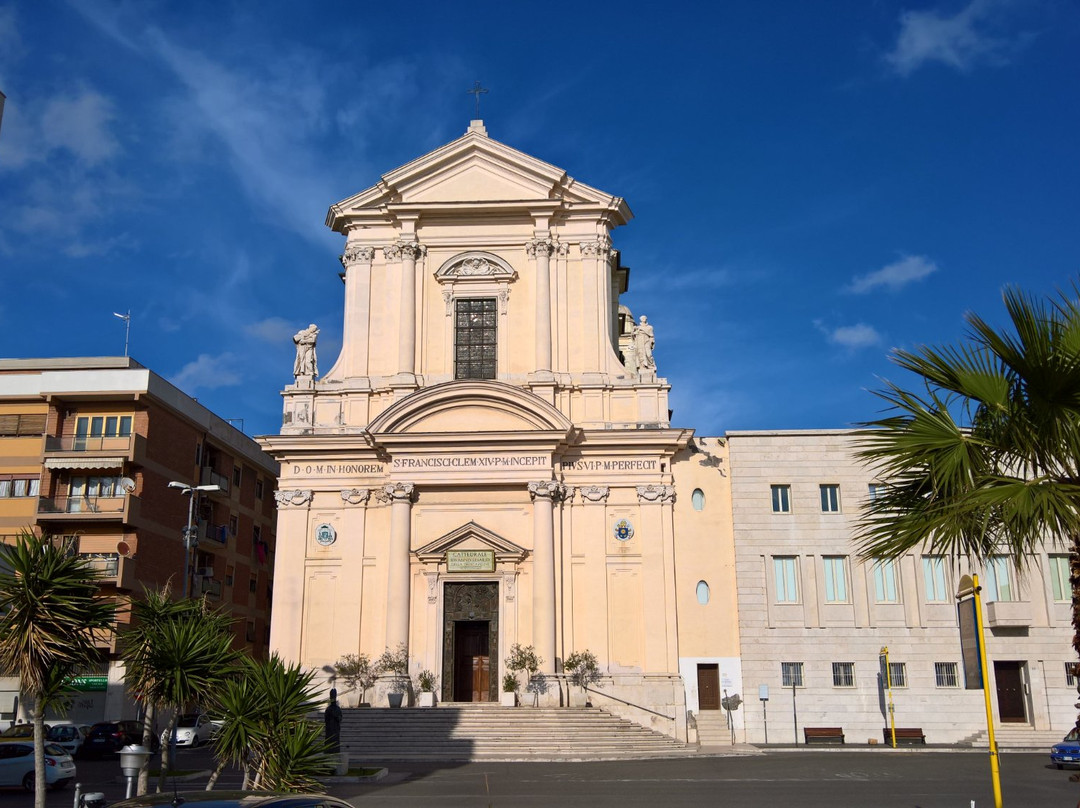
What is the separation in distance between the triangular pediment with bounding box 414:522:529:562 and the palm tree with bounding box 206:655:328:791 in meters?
16.4

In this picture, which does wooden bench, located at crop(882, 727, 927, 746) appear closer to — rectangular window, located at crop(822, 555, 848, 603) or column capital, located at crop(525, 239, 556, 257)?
rectangular window, located at crop(822, 555, 848, 603)

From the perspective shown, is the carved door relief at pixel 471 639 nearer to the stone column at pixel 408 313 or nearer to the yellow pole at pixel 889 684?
the stone column at pixel 408 313

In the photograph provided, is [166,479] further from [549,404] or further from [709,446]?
[709,446]

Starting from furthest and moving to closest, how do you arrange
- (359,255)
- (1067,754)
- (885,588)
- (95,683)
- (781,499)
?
(95,683) < (359,255) < (781,499) < (885,588) < (1067,754)

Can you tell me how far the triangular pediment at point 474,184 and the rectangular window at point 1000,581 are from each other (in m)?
17.1

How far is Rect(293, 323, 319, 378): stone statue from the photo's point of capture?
118ft

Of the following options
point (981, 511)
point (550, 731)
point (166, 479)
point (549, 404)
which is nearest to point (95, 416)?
point (166, 479)

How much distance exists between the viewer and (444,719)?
2906 centimetres

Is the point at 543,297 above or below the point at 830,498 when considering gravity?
above

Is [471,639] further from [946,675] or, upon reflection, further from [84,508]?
[84,508]

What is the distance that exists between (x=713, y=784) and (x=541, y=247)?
2040 centimetres

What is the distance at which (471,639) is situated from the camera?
3341 centimetres

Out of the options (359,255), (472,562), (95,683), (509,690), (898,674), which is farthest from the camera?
(95,683)

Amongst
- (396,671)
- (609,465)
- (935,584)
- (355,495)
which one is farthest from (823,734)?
(355,495)
